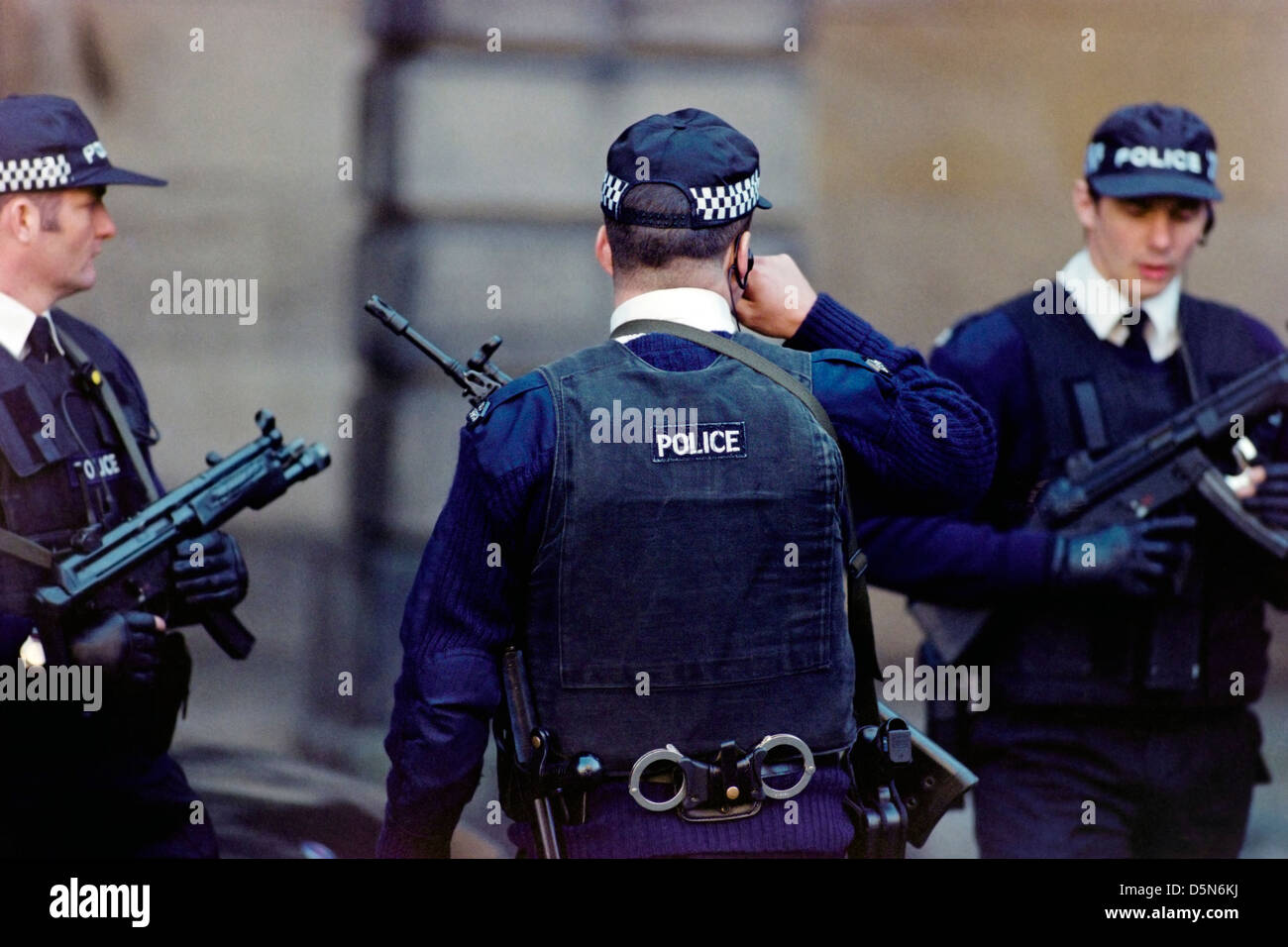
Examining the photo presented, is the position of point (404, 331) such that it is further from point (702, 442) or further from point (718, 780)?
point (718, 780)

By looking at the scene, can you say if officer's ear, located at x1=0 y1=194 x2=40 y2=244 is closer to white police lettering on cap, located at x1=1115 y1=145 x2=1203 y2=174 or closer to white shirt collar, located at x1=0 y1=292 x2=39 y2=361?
white shirt collar, located at x1=0 y1=292 x2=39 y2=361

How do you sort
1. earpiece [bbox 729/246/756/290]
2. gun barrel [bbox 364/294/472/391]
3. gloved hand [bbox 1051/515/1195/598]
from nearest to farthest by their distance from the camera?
1. earpiece [bbox 729/246/756/290]
2. gun barrel [bbox 364/294/472/391]
3. gloved hand [bbox 1051/515/1195/598]

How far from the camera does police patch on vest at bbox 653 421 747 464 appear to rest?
2.75m

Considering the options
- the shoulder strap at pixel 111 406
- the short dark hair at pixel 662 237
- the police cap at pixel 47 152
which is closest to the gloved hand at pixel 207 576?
the shoulder strap at pixel 111 406

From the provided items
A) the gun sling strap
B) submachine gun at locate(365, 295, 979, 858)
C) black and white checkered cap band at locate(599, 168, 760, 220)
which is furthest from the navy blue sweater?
black and white checkered cap band at locate(599, 168, 760, 220)

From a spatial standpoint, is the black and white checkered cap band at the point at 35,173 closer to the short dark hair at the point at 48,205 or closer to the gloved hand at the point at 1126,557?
the short dark hair at the point at 48,205

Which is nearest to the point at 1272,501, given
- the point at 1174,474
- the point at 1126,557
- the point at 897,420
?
the point at 1174,474

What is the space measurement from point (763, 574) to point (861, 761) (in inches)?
17.1

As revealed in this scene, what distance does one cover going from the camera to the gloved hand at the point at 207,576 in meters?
3.64

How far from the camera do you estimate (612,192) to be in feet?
9.27

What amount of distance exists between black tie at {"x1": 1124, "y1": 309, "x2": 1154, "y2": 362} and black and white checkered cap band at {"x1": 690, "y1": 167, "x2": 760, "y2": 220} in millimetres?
1464
